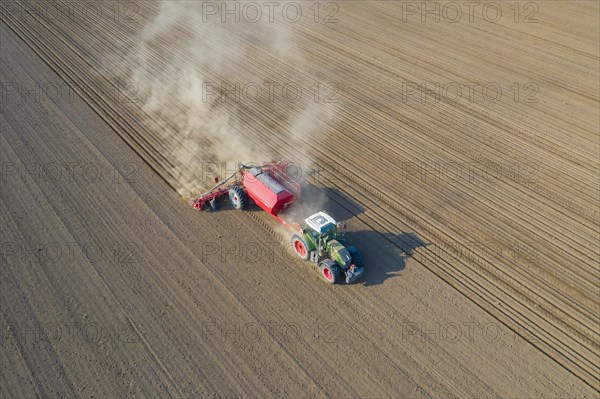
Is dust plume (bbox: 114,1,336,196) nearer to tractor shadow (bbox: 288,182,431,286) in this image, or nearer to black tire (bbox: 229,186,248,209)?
black tire (bbox: 229,186,248,209)

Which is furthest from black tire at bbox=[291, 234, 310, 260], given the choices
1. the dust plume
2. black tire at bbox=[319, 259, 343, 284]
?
the dust plume

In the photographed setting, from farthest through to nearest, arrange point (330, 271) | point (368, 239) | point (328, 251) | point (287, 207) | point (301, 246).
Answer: point (287, 207)
point (368, 239)
point (301, 246)
point (328, 251)
point (330, 271)

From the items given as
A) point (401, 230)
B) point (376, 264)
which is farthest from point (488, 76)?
point (376, 264)

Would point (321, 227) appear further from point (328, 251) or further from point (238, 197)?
point (238, 197)

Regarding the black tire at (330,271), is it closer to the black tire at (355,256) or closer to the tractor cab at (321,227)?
the black tire at (355,256)

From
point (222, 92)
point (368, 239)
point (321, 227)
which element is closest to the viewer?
point (321, 227)

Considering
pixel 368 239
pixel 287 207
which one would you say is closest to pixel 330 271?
pixel 368 239

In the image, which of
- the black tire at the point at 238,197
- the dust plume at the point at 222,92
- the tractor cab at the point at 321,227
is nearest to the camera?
the tractor cab at the point at 321,227

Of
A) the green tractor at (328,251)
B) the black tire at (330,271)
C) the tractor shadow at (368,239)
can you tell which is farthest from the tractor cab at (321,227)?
the tractor shadow at (368,239)
